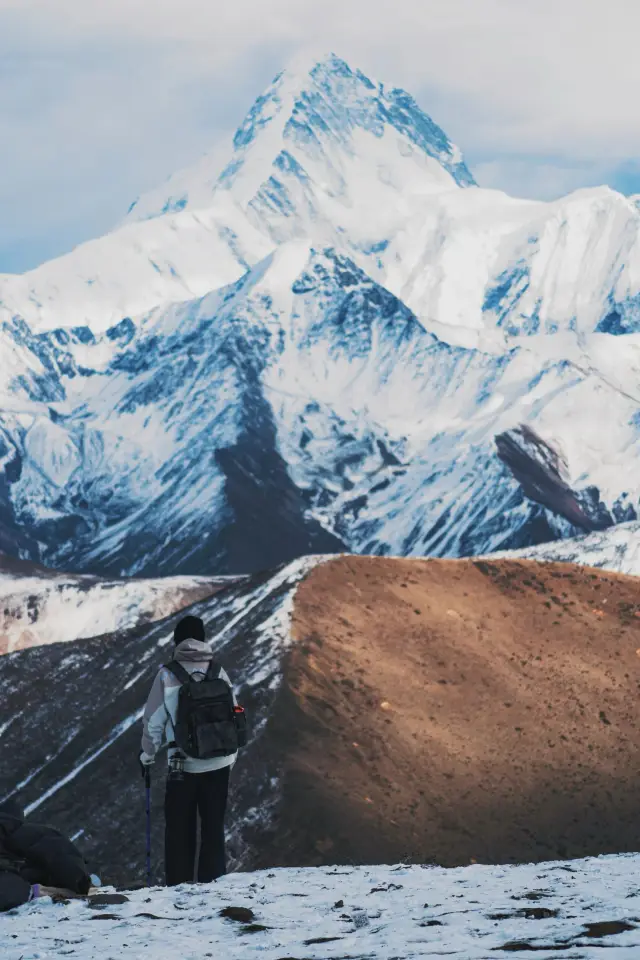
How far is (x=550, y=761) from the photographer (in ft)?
183

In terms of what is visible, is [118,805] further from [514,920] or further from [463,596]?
[514,920]

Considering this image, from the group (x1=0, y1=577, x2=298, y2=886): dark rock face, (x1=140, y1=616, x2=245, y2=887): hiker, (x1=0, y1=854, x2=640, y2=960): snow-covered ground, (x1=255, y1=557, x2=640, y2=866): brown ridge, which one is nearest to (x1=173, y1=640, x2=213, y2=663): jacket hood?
(x1=140, y1=616, x2=245, y2=887): hiker

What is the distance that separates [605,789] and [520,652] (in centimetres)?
1045

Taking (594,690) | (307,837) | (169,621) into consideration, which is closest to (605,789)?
(594,690)

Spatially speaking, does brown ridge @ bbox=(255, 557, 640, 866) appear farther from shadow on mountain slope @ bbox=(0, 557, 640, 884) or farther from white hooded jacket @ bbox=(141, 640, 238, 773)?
white hooded jacket @ bbox=(141, 640, 238, 773)

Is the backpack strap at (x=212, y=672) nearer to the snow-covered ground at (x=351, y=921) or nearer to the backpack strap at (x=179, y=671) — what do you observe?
the backpack strap at (x=179, y=671)

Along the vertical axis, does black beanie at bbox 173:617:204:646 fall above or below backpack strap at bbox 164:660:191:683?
above

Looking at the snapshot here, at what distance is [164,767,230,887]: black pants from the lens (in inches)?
920

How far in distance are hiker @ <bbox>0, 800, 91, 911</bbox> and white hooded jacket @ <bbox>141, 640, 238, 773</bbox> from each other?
200 centimetres

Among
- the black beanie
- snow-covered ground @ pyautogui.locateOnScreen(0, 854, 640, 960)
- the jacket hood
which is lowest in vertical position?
snow-covered ground @ pyautogui.locateOnScreen(0, 854, 640, 960)

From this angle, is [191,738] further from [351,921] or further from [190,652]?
[351,921]

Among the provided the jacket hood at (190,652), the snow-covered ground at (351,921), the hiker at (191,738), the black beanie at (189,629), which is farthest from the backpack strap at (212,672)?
the snow-covered ground at (351,921)

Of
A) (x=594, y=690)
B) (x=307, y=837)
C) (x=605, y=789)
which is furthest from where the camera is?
(x=594, y=690)

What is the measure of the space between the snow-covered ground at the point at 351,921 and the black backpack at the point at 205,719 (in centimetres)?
200
